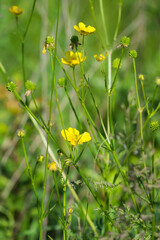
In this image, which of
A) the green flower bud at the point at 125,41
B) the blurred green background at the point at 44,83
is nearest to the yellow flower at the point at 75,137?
the blurred green background at the point at 44,83

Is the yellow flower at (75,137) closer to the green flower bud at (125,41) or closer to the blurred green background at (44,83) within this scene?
the blurred green background at (44,83)

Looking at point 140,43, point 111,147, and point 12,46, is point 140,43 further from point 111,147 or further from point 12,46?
point 111,147

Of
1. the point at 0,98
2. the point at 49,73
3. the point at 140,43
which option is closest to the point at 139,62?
the point at 140,43

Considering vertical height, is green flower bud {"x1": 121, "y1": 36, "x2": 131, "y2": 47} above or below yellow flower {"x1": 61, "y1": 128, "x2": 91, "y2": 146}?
above

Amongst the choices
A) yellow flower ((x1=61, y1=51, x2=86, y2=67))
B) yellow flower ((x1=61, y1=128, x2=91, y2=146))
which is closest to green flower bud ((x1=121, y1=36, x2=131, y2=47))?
yellow flower ((x1=61, y1=51, x2=86, y2=67))

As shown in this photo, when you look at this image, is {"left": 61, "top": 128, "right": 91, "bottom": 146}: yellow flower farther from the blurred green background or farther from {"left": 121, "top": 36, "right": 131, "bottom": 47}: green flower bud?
{"left": 121, "top": 36, "right": 131, "bottom": 47}: green flower bud

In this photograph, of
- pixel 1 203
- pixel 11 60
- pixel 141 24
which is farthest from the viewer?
pixel 11 60

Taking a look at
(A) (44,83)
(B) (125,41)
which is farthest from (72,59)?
(A) (44,83)

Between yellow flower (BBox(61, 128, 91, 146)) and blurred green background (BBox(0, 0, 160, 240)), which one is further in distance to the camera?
blurred green background (BBox(0, 0, 160, 240))
